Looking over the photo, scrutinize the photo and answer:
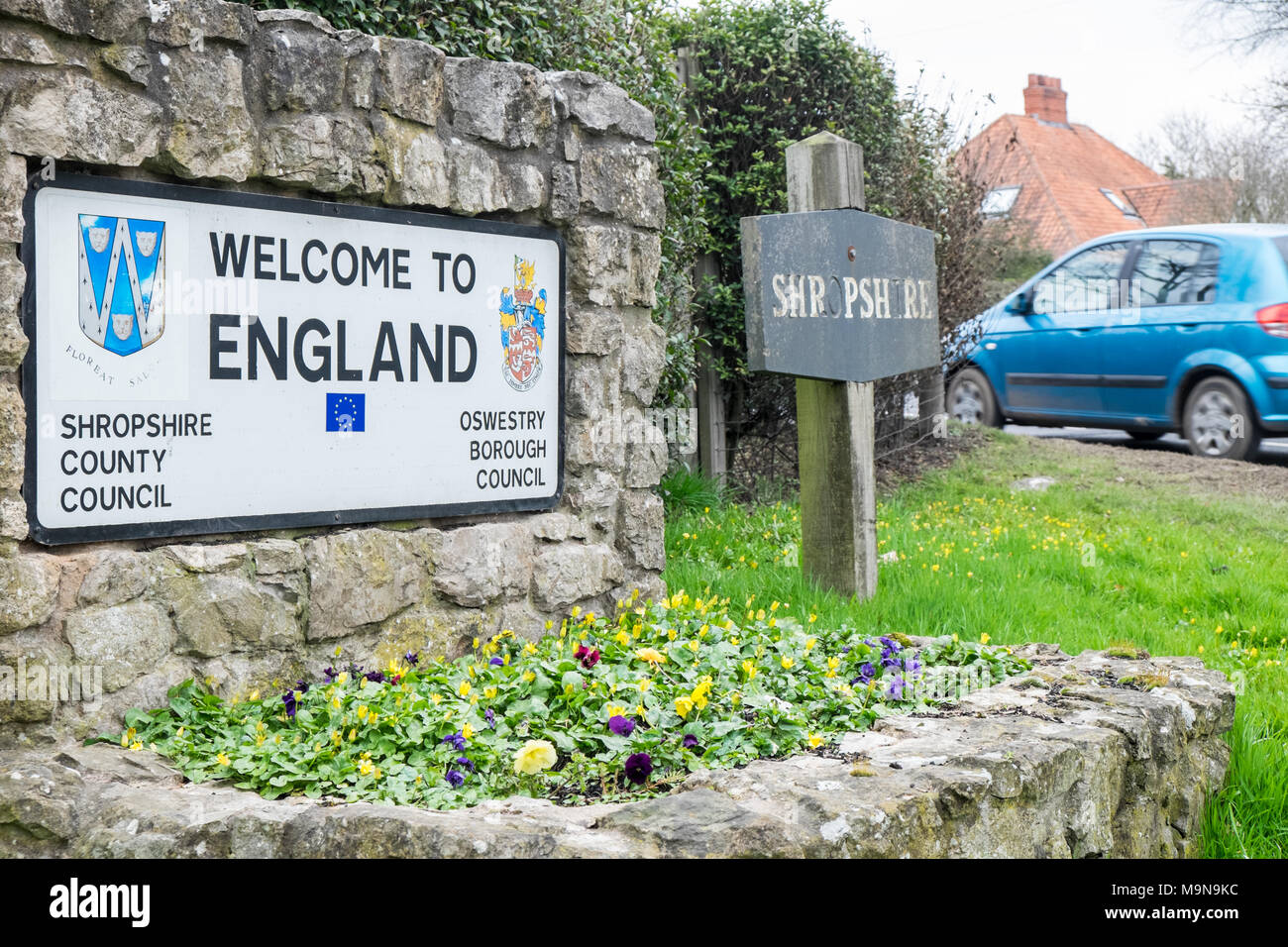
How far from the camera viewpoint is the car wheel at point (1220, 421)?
8.45 meters

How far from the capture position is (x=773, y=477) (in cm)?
794

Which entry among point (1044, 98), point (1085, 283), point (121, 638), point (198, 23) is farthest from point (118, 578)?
point (1044, 98)

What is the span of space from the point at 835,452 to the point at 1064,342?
5.52m

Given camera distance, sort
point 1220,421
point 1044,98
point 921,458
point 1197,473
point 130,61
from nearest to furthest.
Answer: point 130,61
point 1197,473
point 1220,421
point 921,458
point 1044,98

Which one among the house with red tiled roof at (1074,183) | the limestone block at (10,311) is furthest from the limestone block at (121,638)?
the house with red tiled roof at (1074,183)

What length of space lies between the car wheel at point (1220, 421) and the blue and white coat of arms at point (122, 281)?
7530 mm

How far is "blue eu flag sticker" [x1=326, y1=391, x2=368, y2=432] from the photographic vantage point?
3.42 metres

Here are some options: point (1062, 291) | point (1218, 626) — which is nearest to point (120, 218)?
point (1218, 626)

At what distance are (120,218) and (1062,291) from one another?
8287mm

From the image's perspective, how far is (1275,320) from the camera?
8.01m

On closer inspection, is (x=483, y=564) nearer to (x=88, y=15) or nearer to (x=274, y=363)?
(x=274, y=363)

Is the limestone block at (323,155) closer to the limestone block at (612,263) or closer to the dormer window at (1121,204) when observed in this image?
the limestone block at (612,263)

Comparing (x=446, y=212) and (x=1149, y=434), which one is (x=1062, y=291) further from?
(x=446, y=212)

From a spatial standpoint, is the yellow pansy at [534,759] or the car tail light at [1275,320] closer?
the yellow pansy at [534,759]
